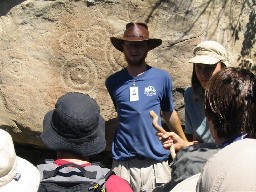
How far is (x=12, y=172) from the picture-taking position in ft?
4.94

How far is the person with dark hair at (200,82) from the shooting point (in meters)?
2.99

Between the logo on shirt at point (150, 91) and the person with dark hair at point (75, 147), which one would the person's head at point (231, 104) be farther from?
the logo on shirt at point (150, 91)

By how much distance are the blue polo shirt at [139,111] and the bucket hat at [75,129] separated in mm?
1381

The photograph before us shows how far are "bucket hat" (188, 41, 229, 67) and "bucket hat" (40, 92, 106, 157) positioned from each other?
1.32 metres

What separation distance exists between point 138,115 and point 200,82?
0.47 m

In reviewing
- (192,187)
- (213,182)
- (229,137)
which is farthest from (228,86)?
(213,182)

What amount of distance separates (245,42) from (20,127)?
2027mm

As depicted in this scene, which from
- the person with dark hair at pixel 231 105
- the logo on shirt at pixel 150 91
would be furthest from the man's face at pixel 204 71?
the person with dark hair at pixel 231 105

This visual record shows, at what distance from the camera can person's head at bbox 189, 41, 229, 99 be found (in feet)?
9.86

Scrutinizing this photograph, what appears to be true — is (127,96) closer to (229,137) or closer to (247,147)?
(229,137)

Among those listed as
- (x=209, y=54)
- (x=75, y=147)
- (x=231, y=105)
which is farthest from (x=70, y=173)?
(x=209, y=54)

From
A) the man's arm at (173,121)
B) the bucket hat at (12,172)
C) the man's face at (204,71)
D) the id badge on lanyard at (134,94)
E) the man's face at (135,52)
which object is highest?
the man's face at (135,52)

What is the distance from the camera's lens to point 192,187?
1.61 metres

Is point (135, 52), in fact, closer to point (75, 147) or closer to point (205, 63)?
point (205, 63)
